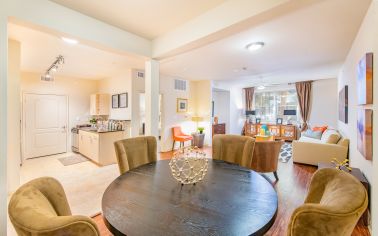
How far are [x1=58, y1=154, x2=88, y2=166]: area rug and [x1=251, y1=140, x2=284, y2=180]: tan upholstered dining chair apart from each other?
455 centimetres

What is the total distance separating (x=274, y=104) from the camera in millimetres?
8867

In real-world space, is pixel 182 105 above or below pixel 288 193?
above

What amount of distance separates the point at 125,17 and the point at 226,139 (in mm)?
2074

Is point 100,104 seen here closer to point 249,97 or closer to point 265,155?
point 265,155

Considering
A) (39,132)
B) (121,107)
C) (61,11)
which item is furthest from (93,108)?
(61,11)

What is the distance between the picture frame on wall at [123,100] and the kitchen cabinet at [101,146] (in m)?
0.92

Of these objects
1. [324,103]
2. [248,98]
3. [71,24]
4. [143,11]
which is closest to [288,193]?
[143,11]

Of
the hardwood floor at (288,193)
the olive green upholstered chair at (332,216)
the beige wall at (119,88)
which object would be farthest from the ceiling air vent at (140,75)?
the olive green upholstered chair at (332,216)

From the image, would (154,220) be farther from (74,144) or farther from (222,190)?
(74,144)

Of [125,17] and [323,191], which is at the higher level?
[125,17]

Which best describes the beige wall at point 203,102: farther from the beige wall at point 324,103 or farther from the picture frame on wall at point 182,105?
the beige wall at point 324,103

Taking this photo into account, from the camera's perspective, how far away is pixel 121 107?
5.47 m

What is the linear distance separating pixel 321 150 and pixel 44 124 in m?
7.86

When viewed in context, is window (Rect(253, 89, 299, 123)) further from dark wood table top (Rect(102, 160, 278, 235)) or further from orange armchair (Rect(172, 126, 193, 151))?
dark wood table top (Rect(102, 160, 278, 235))
